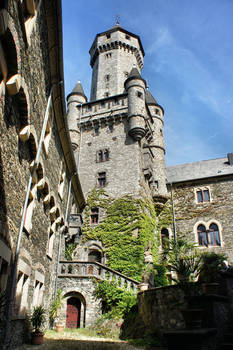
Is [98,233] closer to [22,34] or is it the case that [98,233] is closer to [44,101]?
[44,101]

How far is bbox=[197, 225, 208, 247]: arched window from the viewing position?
78.8 ft

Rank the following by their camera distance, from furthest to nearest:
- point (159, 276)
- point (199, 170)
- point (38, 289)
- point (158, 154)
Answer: point (199, 170) < point (158, 154) < point (159, 276) < point (38, 289)

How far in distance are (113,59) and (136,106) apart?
973cm

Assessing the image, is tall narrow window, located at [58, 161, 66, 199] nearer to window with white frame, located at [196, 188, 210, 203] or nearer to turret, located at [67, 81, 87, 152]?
turret, located at [67, 81, 87, 152]

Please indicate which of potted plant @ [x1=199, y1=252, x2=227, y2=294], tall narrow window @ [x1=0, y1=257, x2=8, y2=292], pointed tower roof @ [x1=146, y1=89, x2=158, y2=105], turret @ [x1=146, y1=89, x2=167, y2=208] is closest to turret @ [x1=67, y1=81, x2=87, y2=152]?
pointed tower roof @ [x1=146, y1=89, x2=158, y2=105]

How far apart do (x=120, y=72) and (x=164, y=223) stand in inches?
626

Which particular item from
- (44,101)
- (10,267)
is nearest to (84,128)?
(44,101)

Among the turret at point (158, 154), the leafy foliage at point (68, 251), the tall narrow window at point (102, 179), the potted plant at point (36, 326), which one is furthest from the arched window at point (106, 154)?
the potted plant at point (36, 326)

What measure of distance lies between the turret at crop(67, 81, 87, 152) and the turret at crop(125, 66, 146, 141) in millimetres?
5077

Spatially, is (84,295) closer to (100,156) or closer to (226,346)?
(226,346)

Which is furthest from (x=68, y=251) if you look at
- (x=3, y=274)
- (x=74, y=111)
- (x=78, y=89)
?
(x=78, y=89)

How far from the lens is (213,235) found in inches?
944

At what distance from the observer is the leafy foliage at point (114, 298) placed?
13.4 meters

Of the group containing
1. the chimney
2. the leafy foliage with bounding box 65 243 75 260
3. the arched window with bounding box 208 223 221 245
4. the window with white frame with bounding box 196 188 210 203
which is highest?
the chimney
